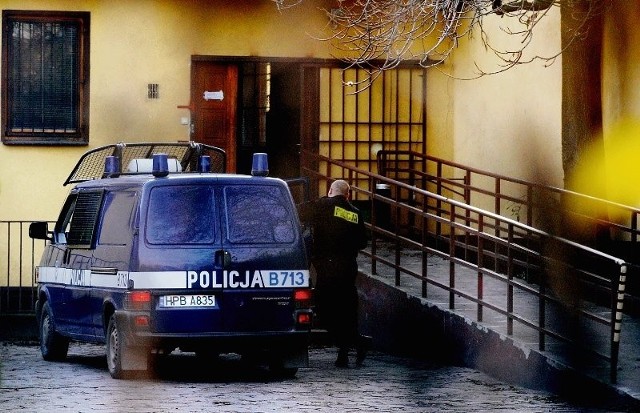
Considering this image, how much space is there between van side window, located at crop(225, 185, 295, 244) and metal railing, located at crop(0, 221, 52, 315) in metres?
5.72

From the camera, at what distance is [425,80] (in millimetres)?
15062

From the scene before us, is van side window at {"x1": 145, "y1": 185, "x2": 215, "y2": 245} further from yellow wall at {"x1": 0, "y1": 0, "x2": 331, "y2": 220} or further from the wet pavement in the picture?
yellow wall at {"x1": 0, "y1": 0, "x2": 331, "y2": 220}

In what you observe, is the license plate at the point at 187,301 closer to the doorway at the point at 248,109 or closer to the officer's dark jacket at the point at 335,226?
the officer's dark jacket at the point at 335,226

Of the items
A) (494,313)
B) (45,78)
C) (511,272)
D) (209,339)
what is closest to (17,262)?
(45,78)

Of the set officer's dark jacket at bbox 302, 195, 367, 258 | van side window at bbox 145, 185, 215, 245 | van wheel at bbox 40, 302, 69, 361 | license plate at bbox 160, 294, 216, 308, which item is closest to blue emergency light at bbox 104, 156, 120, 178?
van wheel at bbox 40, 302, 69, 361

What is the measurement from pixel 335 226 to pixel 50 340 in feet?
8.62

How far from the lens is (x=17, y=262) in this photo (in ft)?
47.4

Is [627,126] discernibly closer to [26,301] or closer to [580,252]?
[26,301]

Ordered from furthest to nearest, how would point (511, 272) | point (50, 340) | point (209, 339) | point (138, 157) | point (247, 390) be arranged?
point (138, 157)
point (50, 340)
point (209, 339)
point (511, 272)
point (247, 390)

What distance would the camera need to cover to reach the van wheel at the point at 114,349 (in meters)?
8.85

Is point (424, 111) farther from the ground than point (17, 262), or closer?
farther from the ground

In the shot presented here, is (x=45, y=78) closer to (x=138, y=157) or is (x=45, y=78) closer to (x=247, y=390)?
(x=138, y=157)

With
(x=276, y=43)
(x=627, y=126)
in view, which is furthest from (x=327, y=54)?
(x=627, y=126)

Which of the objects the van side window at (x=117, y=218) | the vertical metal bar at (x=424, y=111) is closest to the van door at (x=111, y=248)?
the van side window at (x=117, y=218)
